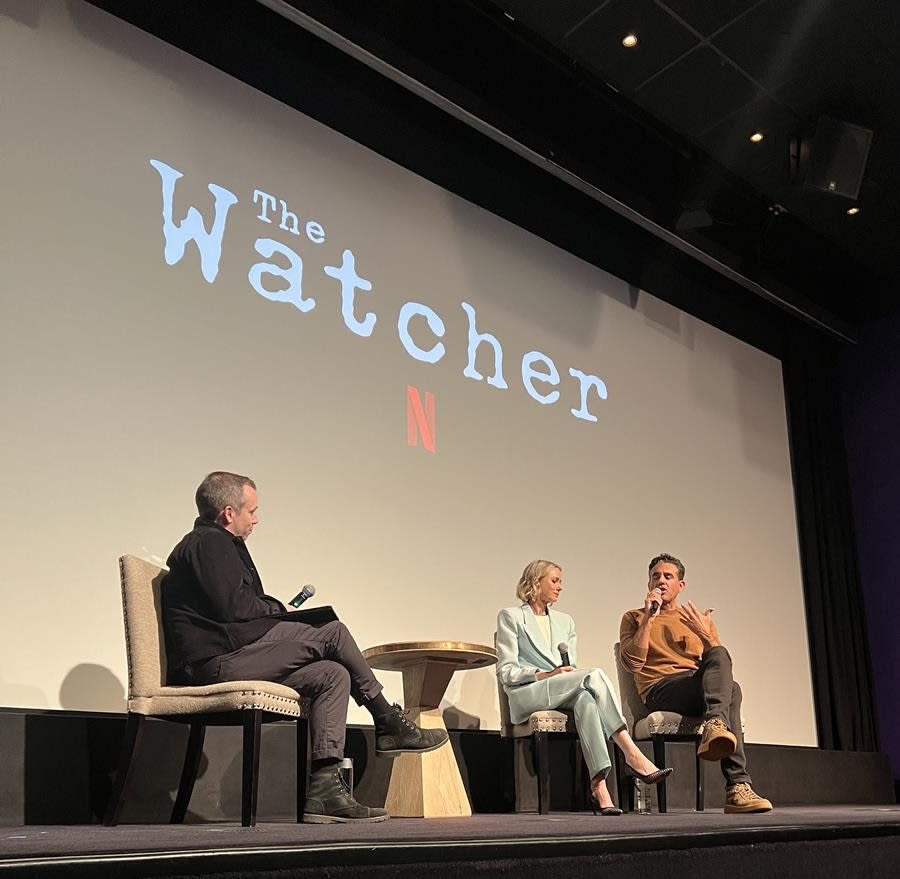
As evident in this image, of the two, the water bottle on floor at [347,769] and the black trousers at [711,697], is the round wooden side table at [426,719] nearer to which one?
the water bottle on floor at [347,769]

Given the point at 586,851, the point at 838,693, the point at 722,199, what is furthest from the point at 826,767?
the point at 586,851

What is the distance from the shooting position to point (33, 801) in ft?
9.60

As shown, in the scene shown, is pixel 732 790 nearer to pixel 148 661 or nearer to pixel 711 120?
pixel 148 661

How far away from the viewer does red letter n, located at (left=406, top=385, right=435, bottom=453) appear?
456cm

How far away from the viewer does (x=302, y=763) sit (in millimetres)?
2918

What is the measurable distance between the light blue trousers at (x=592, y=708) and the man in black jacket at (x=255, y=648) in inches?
31.9

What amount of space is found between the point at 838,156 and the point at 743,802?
3538mm

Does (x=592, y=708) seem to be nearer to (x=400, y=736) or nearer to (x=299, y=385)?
(x=400, y=736)

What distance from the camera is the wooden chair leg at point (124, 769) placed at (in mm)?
2789

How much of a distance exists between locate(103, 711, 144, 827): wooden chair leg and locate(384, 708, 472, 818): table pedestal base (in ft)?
3.32

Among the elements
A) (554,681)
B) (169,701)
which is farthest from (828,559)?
(169,701)

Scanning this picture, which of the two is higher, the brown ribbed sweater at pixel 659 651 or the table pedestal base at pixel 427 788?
the brown ribbed sweater at pixel 659 651

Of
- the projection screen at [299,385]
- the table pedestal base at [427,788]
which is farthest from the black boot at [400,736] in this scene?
the projection screen at [299,385]

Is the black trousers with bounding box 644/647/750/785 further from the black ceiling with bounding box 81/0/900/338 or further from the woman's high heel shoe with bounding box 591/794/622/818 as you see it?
the black ceiling with bounding box 81/0/900/338
